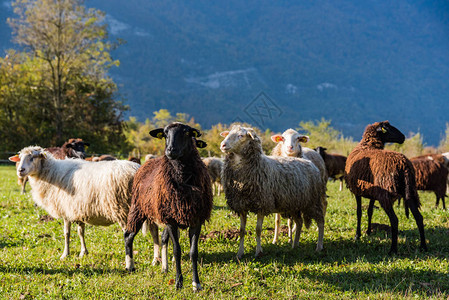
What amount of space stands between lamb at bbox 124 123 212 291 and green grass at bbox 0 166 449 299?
518mm

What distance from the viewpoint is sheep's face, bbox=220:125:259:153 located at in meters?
6.02

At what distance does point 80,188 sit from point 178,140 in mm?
2576

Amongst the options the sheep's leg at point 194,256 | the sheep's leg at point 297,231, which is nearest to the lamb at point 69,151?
the sheep's leg at point 194,256

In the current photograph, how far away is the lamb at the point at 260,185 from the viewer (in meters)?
6.12

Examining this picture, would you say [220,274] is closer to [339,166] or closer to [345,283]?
[345,283]

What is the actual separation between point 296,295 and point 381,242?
320 centimetres

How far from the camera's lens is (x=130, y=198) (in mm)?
6020

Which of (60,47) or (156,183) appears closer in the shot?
(156,183)

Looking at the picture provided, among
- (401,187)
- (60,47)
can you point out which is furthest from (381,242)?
(60,47)

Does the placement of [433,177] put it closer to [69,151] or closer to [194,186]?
[194,186]

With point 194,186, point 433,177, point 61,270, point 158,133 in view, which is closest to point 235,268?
point 194,186

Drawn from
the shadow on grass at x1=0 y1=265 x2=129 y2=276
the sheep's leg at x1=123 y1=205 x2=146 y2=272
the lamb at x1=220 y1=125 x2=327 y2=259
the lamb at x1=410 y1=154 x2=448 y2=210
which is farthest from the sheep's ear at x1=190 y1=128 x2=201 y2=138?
the lamb at x1=410 y1=154 x2=448 y2=210

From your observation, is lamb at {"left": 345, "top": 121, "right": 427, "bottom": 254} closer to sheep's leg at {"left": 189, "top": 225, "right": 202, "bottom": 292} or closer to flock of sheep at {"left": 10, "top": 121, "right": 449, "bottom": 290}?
flock of sheep at {"left": 10, "top": 121, "right": 449, "bottom": 290}

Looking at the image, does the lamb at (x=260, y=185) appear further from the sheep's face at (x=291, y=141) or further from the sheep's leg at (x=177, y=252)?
the sheep's leg at (x=177, y=252)
